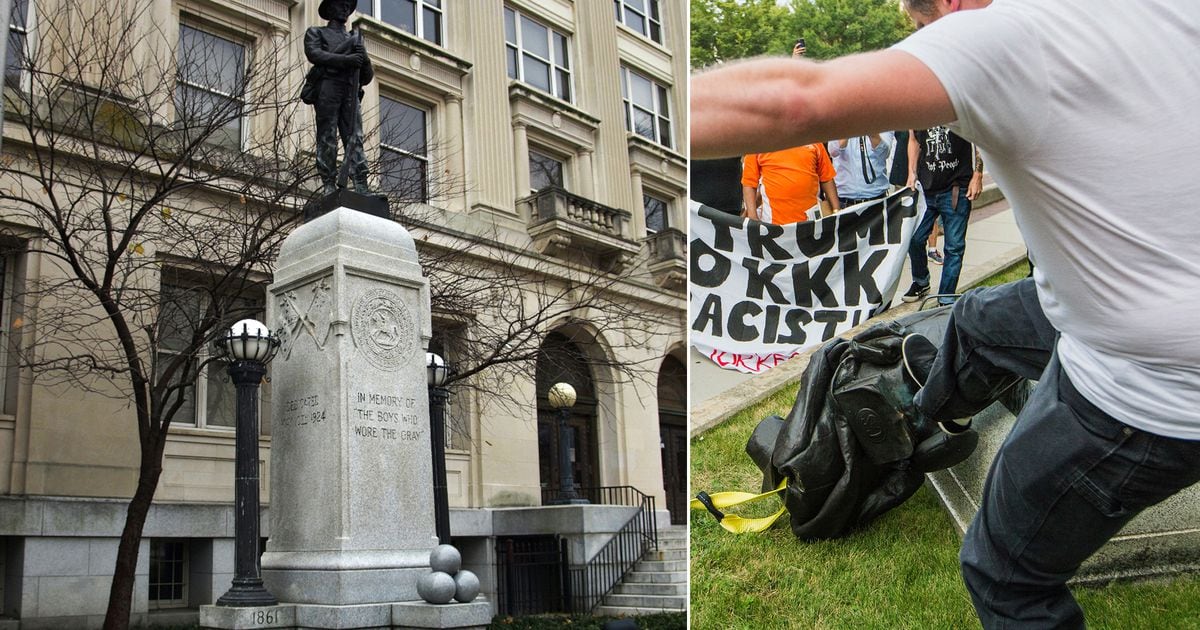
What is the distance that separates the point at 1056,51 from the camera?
1656 millimetres

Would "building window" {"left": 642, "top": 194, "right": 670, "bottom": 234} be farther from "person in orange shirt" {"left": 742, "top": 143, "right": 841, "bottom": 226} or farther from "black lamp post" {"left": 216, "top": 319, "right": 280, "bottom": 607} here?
"person in orange shirt" {"left": 742, "top": 143, "right": 841, "bottom": 226}

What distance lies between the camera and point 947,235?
6.65m

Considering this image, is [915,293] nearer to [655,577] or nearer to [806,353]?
[806,353]

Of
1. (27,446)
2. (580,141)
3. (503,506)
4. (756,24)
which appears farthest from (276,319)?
(580,141)

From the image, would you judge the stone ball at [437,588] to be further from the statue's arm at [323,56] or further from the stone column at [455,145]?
the stone column at [455,145]

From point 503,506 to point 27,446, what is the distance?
892 cm

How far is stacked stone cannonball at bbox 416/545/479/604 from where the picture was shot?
8086mm

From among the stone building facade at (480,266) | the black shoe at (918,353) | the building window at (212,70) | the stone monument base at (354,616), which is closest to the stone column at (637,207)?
the stone building facade at (480,266)

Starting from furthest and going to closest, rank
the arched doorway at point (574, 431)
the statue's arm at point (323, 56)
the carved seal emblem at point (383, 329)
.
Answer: the arched doorway at point (574, 431) → the statue's arm at point (323, 56) → the carved seal emblem at point (383, 329)

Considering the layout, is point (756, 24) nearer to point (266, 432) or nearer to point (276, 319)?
point (276, 319)

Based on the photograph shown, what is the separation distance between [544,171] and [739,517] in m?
21.8

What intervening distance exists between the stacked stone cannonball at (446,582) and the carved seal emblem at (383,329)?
5.84 feet

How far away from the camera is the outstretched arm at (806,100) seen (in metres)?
1.52

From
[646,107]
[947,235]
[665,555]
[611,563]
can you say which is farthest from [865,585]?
[646,107]
